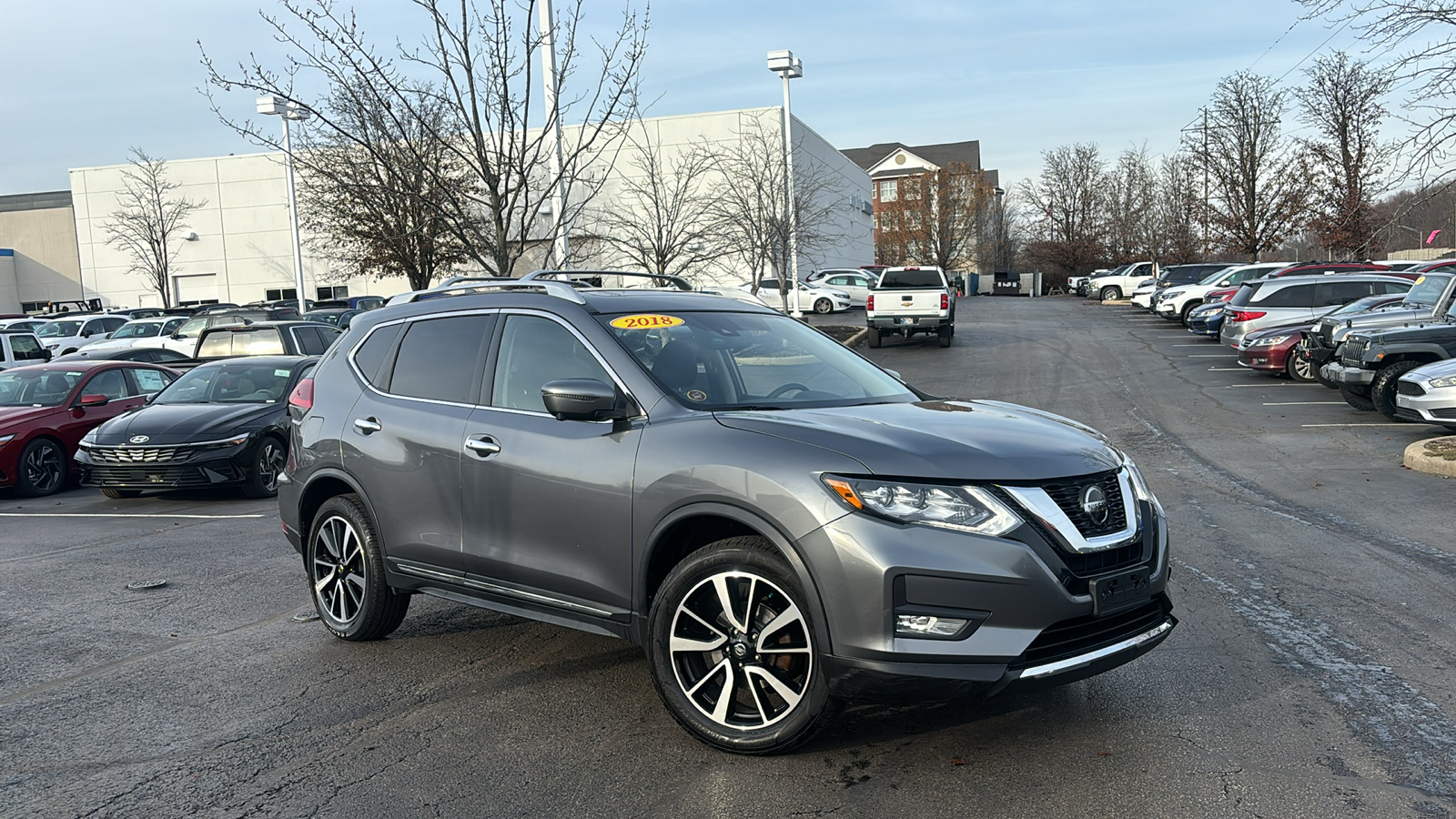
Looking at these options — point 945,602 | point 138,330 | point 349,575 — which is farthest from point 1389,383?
point 138,330

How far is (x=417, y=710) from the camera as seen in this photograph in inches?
191

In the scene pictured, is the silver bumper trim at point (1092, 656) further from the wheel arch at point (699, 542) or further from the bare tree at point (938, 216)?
the bare tree at point (938, 216)

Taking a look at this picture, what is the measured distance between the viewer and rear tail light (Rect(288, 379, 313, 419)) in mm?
6203

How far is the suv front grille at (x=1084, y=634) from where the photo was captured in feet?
12.5

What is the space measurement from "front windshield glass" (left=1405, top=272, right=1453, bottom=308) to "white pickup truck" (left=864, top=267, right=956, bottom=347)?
502 inches

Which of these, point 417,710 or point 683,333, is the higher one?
point 683,333

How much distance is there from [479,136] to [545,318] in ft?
30.9

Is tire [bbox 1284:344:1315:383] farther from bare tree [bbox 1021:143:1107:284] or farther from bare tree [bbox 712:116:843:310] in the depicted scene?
bare tree [bbox 1021:143:1107:284]

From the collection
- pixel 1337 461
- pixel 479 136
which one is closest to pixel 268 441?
pixel 479 136

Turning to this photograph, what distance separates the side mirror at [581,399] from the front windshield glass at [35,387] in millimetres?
11954

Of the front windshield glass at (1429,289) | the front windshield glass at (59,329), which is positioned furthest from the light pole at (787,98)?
the front windshield glass at (59,329)

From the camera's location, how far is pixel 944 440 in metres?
4.06

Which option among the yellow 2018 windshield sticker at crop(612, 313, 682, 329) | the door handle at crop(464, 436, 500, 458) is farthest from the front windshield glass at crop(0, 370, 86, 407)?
the yellow 2018 windshield sticker at crop(612, 313, 682, 329)

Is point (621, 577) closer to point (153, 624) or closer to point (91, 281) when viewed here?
point (153, 624)
